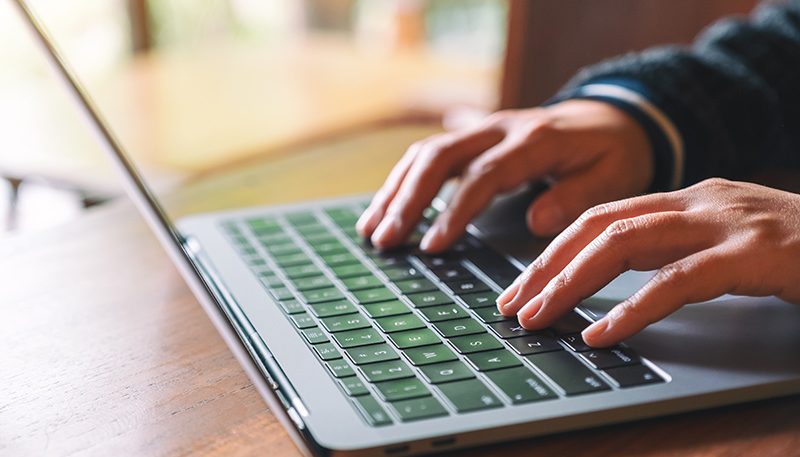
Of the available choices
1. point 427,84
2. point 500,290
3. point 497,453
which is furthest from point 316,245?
point 427,84

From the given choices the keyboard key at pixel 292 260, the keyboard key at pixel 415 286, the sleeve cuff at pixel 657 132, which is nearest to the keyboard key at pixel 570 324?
the keyboard key at pixel 415 286

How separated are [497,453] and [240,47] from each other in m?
1.65

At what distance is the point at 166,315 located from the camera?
63 cm

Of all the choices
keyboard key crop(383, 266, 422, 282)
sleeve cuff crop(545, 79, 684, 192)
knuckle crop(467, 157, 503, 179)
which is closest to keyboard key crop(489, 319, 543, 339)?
keyboard key crop(383, 266, 422, 282)

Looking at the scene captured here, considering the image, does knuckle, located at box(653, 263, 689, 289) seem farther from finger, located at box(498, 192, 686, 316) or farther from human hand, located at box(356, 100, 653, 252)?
human hand, located at box(356, 100, 653, 252)

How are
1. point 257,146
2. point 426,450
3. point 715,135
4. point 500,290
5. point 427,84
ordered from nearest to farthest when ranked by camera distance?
→ point 426,450, point 500,290, point 715,135, point 257,146, point 427,84

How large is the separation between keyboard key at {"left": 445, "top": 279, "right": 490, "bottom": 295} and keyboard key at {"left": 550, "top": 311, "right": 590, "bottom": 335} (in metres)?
0.07

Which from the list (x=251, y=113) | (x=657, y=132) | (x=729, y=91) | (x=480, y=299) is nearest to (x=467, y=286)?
(x=480, y=299)

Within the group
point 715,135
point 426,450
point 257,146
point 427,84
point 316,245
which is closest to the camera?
point 426,450

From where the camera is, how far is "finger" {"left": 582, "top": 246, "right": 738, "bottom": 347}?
1.65ft

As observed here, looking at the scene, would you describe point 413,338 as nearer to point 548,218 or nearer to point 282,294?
point 282,294

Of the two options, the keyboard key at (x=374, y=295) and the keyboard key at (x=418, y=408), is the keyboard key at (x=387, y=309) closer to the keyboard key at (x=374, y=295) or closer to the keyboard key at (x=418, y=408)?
the keyboard key at (x=374, y=295)

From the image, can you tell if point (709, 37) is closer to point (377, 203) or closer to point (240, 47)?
point (377, 203)

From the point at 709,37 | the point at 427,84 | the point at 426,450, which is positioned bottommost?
the point at 427,84
